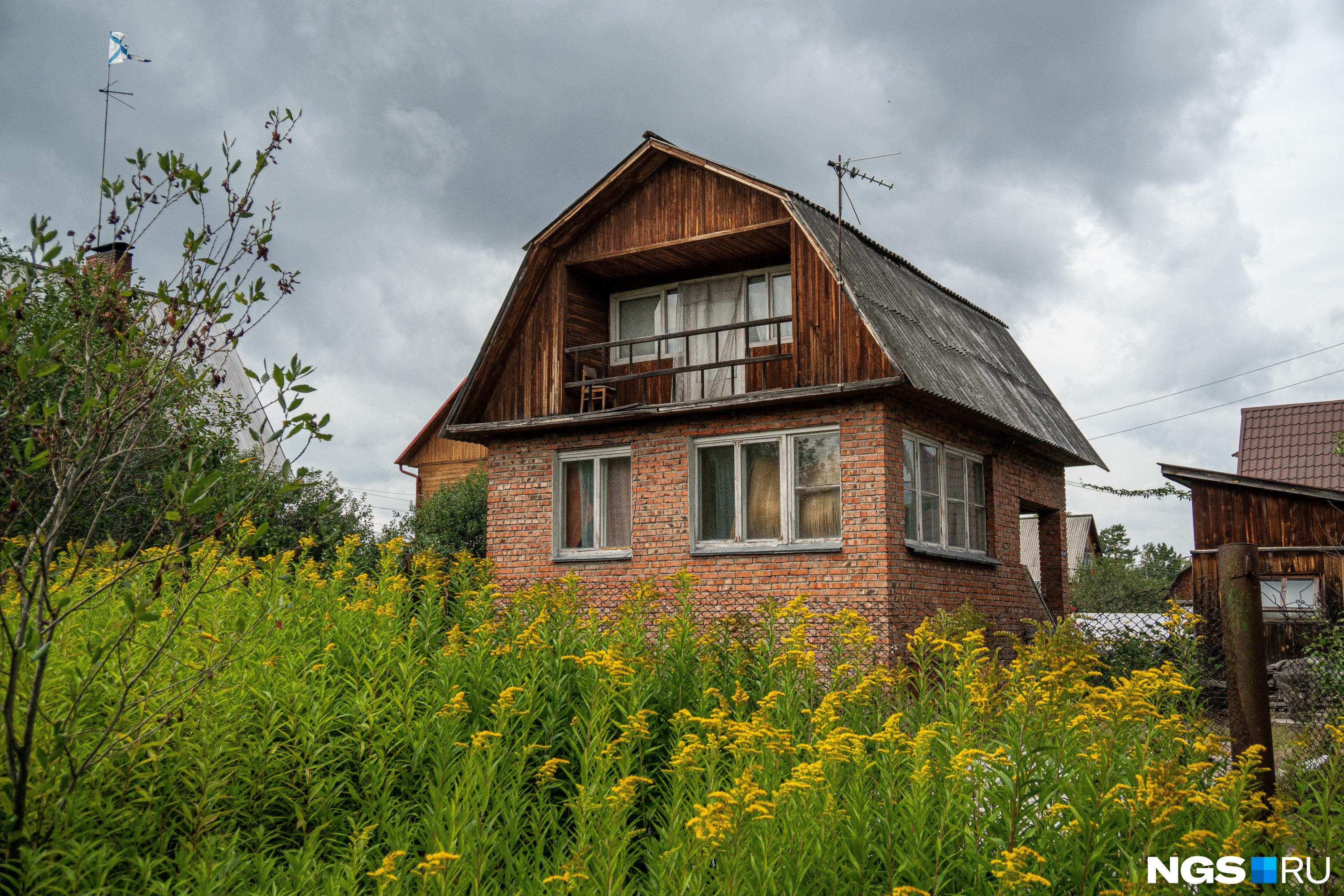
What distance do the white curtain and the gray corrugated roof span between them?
1.95 metres

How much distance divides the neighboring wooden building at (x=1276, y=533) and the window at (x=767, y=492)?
823 centimetres

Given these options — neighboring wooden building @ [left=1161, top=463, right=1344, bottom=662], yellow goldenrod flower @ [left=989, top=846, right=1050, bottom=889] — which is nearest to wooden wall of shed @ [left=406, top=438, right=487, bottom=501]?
neighboring wooden building @ [left=1161, top=463, right=1344, bottom=662]

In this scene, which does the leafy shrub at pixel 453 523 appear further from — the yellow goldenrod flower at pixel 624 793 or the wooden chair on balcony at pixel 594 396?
the yellow goldenrod flower at pixel 624 793

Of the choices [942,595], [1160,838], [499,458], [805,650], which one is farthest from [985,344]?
[1160,838]

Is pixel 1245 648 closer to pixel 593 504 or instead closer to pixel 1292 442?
pixel 593 504

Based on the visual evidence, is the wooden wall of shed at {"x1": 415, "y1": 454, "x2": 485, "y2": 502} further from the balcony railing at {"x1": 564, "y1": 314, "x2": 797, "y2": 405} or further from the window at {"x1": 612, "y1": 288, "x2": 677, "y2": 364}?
the balcony railing at {"x1": 564, "y1": 314, "x2": 797, "y2": 405}

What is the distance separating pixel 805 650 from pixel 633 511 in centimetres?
780

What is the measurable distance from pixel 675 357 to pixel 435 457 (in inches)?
674

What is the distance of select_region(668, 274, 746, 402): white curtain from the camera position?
14375 millimetres

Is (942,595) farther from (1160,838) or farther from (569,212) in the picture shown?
(1160,838)

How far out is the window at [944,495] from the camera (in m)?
13.0

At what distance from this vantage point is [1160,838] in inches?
153

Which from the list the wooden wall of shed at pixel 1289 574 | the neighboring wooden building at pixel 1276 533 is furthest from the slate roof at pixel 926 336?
the wooden wall of shed at pixel 1289 574

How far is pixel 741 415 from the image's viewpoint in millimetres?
13164
